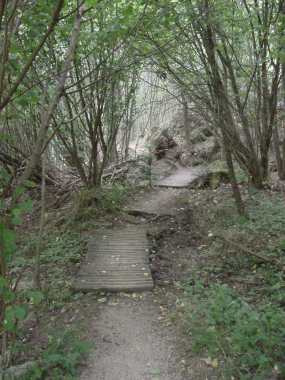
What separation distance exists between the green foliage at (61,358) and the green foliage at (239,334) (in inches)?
41.7

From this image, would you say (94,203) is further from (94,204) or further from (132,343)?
(132,343)

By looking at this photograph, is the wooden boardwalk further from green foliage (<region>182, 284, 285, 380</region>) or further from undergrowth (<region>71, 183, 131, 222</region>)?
green foliage (<region>182, 284, 285, 380</region>)

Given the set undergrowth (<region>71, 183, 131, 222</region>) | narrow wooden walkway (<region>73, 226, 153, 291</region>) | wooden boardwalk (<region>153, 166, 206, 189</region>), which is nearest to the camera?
narrow wooden walkway (<region>73, 226, 153, 291</region>)

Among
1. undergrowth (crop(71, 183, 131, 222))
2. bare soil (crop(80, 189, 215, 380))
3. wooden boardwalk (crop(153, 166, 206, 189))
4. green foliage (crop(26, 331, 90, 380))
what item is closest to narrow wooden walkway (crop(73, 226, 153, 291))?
bare soil (crop(80, 189, 215, 380))

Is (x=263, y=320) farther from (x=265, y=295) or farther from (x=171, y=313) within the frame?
(x=171, y=313)

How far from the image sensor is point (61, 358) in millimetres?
2842

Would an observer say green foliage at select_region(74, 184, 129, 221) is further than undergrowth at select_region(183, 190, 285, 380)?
Yes

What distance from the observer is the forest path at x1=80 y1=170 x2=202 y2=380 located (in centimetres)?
292

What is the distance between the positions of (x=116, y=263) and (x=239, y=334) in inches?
92.8

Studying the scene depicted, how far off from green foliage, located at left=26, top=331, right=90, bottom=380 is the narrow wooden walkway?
3.47ft

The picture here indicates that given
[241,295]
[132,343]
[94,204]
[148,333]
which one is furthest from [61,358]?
[94,204]

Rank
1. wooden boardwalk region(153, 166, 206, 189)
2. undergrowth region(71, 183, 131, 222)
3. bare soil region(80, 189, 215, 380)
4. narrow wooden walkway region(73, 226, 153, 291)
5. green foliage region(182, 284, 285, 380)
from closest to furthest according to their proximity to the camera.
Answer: green foliage region(182, 284, 285, 380)
bare soil region(80, 189, 215, 380)
narrow wooden walkway region(73, 226, 153, 291)
undergrowth region(71, 183, 131, 222)
wooden boardwalk region(153, 166, 206, 189)

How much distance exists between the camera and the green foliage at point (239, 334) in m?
2.64

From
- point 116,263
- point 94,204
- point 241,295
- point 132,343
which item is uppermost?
point 94,204
